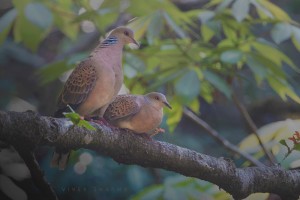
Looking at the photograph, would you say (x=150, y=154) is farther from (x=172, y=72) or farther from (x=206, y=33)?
(x=206, y=33)

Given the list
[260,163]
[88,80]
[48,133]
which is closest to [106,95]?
[88,80]

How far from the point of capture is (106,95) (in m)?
1.30

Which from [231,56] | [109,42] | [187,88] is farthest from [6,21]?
[231,56]

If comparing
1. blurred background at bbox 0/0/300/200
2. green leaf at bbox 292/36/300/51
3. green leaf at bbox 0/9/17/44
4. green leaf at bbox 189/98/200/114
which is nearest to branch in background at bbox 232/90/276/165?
blurred background at bbox 0/0/300/200

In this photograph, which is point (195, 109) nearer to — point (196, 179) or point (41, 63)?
point (196, 179)

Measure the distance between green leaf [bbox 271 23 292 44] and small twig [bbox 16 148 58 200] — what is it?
0.71m

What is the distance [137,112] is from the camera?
1.33 meters

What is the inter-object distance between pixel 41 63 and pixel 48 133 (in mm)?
298

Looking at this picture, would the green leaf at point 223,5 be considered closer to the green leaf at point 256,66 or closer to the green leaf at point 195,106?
the green leaf at point 256,66

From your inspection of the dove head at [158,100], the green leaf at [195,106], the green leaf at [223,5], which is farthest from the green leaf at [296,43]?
the dove head at [158,100]

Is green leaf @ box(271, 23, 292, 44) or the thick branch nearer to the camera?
the thick branch

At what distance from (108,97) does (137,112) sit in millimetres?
85

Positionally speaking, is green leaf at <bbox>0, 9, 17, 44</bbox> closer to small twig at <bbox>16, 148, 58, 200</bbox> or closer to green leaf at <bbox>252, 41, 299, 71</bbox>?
small twig at <bbox>16, 148, 58, 200</bbox>

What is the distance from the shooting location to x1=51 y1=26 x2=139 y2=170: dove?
1.30 m
